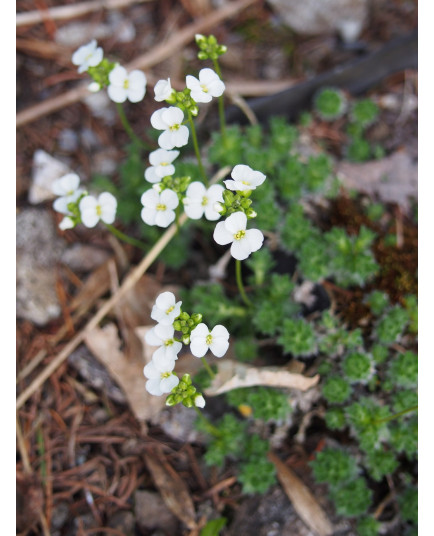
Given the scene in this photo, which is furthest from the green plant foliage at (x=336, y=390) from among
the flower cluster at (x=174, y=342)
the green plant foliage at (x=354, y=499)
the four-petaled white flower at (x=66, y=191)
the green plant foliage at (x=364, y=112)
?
the green plant foliage at (x=364, y=112)

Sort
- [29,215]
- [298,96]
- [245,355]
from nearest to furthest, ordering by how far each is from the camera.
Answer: [245,355], [29,215], [298,96]

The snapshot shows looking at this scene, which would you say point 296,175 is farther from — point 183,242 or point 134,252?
point 134,252

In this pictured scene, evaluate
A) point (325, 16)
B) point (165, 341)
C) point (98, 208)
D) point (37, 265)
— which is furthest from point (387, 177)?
point (37, 265)

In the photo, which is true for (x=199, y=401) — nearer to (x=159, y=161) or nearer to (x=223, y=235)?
(x=223, y=235)

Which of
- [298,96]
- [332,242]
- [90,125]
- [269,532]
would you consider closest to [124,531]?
[269,532]

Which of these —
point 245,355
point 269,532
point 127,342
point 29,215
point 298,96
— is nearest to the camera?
point 269,532

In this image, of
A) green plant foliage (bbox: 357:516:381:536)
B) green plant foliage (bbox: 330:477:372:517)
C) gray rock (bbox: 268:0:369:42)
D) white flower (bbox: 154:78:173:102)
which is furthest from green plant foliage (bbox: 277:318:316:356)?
gray rock (bbox: 268:0:369:42)
